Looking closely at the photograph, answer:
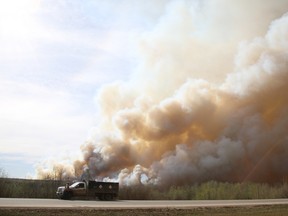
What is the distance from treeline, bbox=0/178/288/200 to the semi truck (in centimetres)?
345

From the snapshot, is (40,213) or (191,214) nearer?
(40,213)

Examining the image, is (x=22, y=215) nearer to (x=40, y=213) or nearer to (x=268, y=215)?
(x=40, y=213)

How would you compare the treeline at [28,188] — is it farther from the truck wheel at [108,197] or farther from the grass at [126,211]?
the grass at [126,211]

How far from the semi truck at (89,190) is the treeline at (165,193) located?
3.45 meters

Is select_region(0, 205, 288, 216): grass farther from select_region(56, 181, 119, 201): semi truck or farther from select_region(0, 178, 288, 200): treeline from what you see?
select_region(0, 178, 288, 200): treeline

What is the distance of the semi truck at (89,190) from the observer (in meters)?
41.0

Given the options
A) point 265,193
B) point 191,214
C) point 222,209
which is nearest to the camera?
point 191,214

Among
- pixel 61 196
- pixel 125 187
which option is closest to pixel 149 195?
pixel 125 187

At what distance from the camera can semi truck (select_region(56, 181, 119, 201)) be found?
4103 centimetres

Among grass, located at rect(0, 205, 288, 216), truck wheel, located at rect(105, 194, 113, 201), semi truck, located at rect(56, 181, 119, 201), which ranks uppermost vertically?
semi truck, located at rect(56, 181, 119, 201)

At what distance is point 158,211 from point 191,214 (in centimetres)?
253

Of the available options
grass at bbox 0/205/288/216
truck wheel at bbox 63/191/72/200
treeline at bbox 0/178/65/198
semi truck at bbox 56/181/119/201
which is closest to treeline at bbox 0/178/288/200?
treeline at bbox 0/178/65/198

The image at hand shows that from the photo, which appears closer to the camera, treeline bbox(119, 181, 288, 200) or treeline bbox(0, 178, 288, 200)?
treeline bbox(0, 178, 288, 200)

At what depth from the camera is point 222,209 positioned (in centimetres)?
3400
